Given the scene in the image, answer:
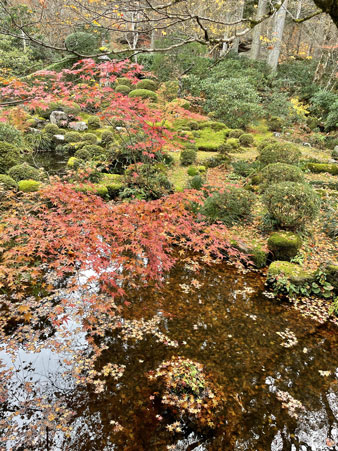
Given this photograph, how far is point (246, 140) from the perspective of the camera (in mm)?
13188

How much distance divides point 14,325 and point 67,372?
4.20ft

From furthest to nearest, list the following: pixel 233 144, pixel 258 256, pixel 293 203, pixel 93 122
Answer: pixel 93 122 < pixel 233 144 < pixel 293 203 < pixel 258 256

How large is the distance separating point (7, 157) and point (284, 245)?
7643 millimetres

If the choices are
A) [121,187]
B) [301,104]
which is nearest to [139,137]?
[121,187]

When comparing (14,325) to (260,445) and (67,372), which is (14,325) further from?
(260,445)

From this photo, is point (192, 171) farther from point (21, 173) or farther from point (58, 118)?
point (58, 118)

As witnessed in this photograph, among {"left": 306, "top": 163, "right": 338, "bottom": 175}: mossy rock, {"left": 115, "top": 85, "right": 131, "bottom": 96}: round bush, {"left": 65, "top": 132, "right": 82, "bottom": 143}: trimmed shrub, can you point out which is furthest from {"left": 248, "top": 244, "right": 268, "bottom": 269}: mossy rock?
{"left": 115, "top": 85, "right": 131, "bottom": 96}: round bush

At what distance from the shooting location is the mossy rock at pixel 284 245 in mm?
6070

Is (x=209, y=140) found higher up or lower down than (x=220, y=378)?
higher up

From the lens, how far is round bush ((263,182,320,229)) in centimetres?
621

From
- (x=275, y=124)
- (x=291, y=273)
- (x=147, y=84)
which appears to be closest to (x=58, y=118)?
(x=147, y=84)

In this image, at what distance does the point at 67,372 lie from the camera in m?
3.64

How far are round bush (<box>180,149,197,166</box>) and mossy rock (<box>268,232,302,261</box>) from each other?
5.35 meters

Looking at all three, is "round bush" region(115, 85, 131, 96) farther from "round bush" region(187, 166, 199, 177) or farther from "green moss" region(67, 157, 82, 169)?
"round bush" region(187, 166, 199, 177)
